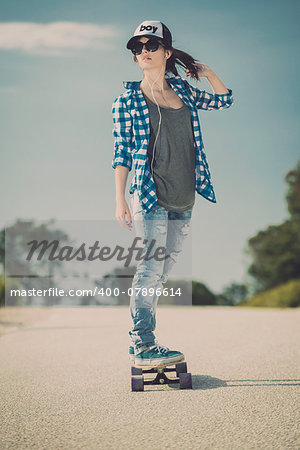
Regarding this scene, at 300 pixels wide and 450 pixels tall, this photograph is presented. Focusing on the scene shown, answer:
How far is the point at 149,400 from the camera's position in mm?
2318

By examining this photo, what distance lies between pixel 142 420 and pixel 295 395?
2.67 ft

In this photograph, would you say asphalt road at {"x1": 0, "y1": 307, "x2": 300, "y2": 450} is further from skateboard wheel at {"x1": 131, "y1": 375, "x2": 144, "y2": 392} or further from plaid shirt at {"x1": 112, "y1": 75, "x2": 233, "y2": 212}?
plaid shirt at {"x1": 112, "y1": 75, "x2": 233, "y2": 212}

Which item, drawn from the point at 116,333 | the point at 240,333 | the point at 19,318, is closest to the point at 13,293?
the point at 19,318

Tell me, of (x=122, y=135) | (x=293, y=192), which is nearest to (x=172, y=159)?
(x=122, y=135)

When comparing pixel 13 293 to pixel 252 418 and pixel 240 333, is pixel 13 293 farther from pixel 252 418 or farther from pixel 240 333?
pixel 252 418

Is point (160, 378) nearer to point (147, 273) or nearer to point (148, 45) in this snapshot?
point (147, 273)

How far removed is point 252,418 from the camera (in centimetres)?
196

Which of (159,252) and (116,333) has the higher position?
(159,252)

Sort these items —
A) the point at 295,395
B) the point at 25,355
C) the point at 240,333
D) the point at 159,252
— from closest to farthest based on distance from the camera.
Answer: the point at 295,395
the point at 159,252
the point at 25,355
the point at 240,333

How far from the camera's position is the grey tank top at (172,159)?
286 cm

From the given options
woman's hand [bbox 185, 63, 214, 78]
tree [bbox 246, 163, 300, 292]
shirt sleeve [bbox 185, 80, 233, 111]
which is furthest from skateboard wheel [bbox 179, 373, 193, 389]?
tree [bbox 246, 163, 300, 292]

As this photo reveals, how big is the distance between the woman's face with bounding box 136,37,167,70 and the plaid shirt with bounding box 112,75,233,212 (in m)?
0.13

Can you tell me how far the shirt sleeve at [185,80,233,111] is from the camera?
3135 millimetres

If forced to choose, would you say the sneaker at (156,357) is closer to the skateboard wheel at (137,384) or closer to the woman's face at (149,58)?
the skateboard wheel at (137,384)
